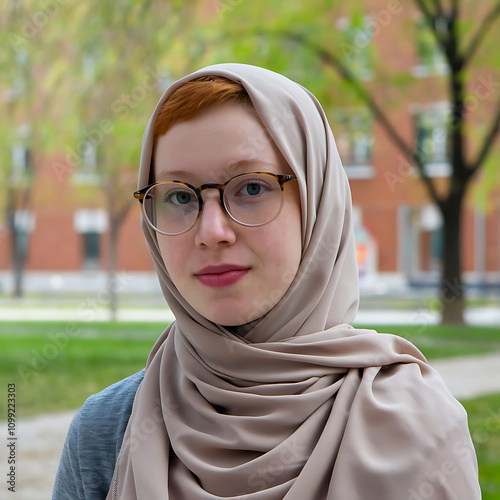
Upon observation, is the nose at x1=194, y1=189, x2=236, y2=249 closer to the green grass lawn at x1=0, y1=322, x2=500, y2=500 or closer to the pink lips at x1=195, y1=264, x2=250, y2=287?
the pink lips at x1=195, y1=264, x2=250, y2=287

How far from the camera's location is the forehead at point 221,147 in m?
1.14

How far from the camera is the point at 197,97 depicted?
117cm

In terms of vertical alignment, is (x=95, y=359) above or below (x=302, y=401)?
below

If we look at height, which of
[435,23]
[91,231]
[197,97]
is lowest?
[91,231]

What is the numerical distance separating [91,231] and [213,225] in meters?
20.8

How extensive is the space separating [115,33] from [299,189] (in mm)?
6661

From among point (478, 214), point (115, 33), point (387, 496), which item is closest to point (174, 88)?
point (387, 496)

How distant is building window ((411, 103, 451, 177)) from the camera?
10.3 metres

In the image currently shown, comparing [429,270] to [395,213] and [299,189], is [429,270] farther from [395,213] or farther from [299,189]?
[299,189]

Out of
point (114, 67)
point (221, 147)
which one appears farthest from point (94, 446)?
point (114, 67)

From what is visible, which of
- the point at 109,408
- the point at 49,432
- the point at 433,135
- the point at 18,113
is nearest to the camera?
the point at 109,408

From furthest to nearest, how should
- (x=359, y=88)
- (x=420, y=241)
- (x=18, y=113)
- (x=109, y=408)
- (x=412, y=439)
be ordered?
(x=420, y=241) → (x=18, y=113) → (x=359, y=88) → (x=109, y=408) → (x=412, y=439)

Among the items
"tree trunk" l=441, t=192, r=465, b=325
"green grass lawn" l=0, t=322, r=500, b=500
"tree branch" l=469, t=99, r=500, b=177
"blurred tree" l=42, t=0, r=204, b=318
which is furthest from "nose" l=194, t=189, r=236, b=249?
"tree trunk" l=441, t=192, r=465, b=325

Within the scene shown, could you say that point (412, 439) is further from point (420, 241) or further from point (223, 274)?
point (420, 241)
